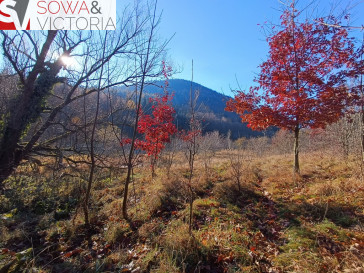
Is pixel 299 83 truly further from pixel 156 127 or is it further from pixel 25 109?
pixel 25 109

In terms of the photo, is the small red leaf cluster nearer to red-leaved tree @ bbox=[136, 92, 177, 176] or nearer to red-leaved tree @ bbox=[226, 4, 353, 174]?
red-leaved tree @ bbox=[136, 92, 177, 176]

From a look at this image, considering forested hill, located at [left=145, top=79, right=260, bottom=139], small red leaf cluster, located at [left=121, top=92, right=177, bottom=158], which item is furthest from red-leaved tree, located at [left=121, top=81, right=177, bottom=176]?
forested hill, located at [left=145, top=79, right=260, bottom=139]

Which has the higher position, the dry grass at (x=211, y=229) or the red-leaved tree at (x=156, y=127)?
the red-leaved tree at (x=156, y=127)

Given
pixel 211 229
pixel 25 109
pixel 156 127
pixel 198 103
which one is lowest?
pixel 211 229

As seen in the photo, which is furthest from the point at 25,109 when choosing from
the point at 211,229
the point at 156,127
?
the point at 211,229

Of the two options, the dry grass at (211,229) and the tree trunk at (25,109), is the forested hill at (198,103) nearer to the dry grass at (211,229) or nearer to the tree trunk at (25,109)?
the dry grass at (211,229)

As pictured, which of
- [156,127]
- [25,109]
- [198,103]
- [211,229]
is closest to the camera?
[211,229]

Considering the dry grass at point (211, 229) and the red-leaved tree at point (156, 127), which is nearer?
the dry grass at point (211, 229)

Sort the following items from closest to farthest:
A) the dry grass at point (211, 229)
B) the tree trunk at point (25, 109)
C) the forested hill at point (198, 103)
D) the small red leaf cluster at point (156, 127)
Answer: the dry grass at point (211, 229) → the tree trunk at point (25, 109) → the forested hill at point (198, 103) → the small red leaf cluster at point (156, 127)

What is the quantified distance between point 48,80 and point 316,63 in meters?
8.36

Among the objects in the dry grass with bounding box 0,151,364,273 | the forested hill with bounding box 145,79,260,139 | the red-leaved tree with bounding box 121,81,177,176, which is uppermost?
the forested hill with bounding box 145,79,260,139

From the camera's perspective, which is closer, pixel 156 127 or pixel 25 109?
pixel 25 109

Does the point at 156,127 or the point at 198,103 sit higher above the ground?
the point at 198,103

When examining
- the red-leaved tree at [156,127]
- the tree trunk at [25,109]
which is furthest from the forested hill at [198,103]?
the tree trunk at [25,109]
